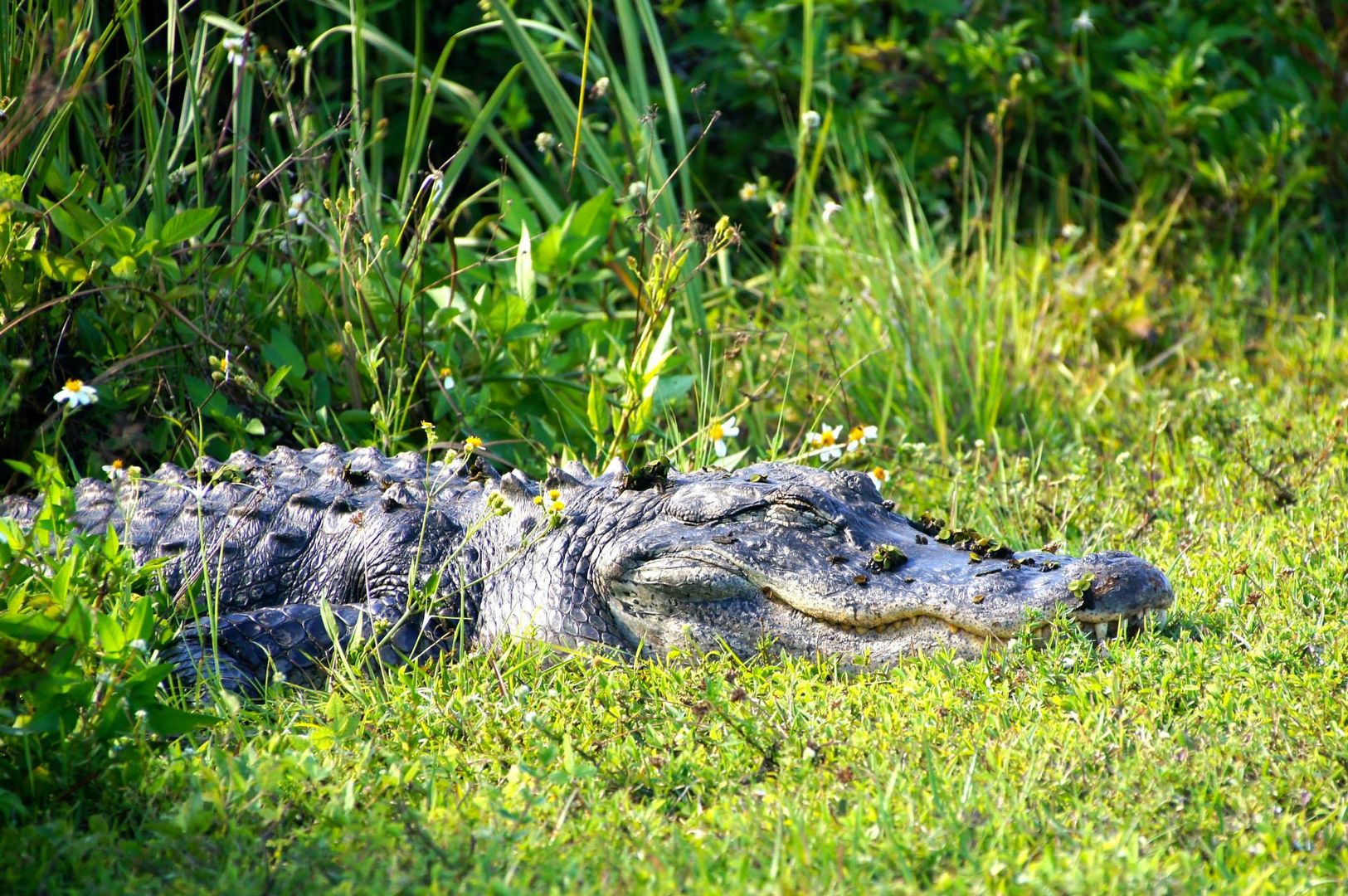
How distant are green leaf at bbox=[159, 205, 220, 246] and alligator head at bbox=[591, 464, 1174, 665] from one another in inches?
67.6

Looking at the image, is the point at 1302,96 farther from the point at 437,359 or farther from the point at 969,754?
the point at 969,754

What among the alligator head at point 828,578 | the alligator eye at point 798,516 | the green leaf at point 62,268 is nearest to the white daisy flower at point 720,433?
the alligator head at point 828,578

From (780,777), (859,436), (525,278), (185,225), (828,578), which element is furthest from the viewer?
(525,278)

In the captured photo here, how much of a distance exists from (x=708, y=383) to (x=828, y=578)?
1.35 m

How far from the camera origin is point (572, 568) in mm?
3295

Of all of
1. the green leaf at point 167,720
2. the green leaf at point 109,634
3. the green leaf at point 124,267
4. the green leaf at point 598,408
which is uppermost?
the green leaf at point 124,267

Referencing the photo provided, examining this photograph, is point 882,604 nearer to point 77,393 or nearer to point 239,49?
point 77,393

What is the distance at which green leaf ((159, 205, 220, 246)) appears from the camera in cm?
395

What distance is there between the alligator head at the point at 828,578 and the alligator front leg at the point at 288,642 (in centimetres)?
50

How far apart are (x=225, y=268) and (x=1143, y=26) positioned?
4.95 m

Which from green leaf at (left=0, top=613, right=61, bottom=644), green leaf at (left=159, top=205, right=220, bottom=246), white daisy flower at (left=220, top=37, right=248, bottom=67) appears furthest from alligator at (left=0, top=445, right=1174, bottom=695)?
white daisy flower at (left=220, top=37, right=248, bottom=67)

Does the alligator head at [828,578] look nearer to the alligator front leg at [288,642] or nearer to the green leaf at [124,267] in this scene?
the alligator front leg at [288,642]

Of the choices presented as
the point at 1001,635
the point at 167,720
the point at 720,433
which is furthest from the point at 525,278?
the point at 167,720

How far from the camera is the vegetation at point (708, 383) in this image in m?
2.30
